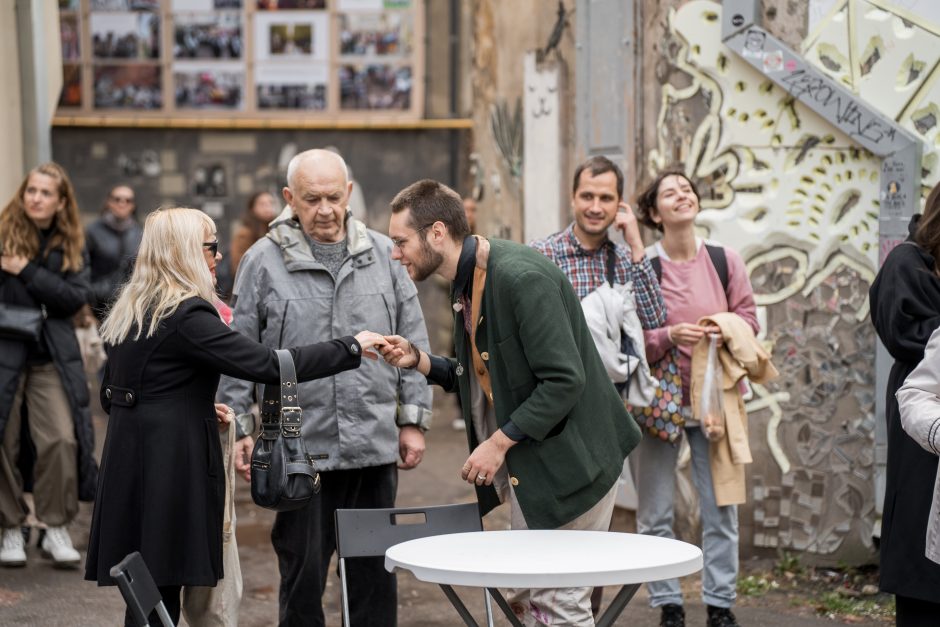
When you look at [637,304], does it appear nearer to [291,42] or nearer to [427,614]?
[427,614]

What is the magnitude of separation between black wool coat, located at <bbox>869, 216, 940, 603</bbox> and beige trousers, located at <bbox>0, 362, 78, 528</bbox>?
4.00 metres

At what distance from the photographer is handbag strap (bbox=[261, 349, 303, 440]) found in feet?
15.2

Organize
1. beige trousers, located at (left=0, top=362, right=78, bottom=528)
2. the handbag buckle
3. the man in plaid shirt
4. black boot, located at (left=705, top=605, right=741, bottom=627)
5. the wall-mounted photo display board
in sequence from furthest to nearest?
the wall-mounted photo display board < beige trousers, located at (left=0, top=362, right=78, bottom=528) < black boot, located at (left=705, top=605, right=741, bottom=627) < the man in plaid shirt < the handbag buckle

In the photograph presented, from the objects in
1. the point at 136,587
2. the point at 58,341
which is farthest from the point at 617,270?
the point at 58,341

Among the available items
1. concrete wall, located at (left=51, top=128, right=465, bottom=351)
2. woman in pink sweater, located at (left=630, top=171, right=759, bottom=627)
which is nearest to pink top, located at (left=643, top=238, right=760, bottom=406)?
woman in pink sweater, located at (left=630, top=171, right=759, bottom=627)

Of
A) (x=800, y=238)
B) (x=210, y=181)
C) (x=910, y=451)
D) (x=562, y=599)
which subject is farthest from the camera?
(x=210, y=181)

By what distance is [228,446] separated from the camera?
498 cm

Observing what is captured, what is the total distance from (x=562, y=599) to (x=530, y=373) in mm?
720

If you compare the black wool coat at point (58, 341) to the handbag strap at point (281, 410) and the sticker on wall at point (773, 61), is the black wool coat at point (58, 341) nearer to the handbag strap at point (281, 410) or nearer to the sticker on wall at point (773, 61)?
the handbag strap at point (281, 410)

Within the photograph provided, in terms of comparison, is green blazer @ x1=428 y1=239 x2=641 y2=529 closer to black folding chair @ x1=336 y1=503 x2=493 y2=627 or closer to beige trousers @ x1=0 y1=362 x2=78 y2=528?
black folding chair @ x1=336 y1=503 x2=493 y2=627

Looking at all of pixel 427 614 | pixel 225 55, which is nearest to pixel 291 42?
pixel 225 55

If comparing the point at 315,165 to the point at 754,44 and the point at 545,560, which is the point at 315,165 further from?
the point at 754,44

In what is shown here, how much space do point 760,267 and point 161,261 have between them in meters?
3.48

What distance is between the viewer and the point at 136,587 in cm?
375
